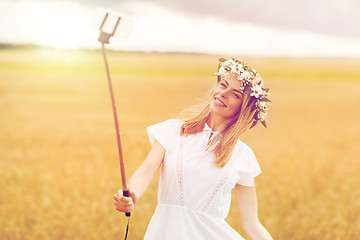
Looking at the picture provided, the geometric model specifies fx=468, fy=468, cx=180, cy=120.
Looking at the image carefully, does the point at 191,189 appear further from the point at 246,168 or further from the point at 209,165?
the point at 246,168

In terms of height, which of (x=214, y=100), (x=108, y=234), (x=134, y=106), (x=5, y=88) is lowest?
(x=5, y=88)

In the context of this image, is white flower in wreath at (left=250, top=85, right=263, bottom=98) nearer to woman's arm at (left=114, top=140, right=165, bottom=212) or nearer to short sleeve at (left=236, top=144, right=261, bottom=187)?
short sleeve at (left=236, top=144, right=261, bottom=187)

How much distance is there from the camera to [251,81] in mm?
2803

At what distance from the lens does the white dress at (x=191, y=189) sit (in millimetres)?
2684

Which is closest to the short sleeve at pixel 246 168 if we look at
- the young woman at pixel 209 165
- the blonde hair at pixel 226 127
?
the young woman at pixel 209 165

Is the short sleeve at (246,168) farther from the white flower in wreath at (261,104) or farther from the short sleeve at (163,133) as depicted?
the short sleeve at (163,133)

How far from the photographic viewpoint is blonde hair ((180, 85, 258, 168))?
272 cm

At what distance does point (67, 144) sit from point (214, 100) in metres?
8.21

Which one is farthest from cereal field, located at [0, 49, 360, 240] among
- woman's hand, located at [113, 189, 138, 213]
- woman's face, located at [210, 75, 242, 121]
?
woman's hand, located at [113, 189, 138, 213]

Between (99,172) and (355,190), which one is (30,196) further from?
(355,190)

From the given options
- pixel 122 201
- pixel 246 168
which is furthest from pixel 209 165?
pixel 122 201

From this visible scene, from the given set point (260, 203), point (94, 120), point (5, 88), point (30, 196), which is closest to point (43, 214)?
point (30, 196)

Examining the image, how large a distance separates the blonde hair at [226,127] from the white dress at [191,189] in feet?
0.15

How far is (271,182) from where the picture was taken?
24.4 ft
